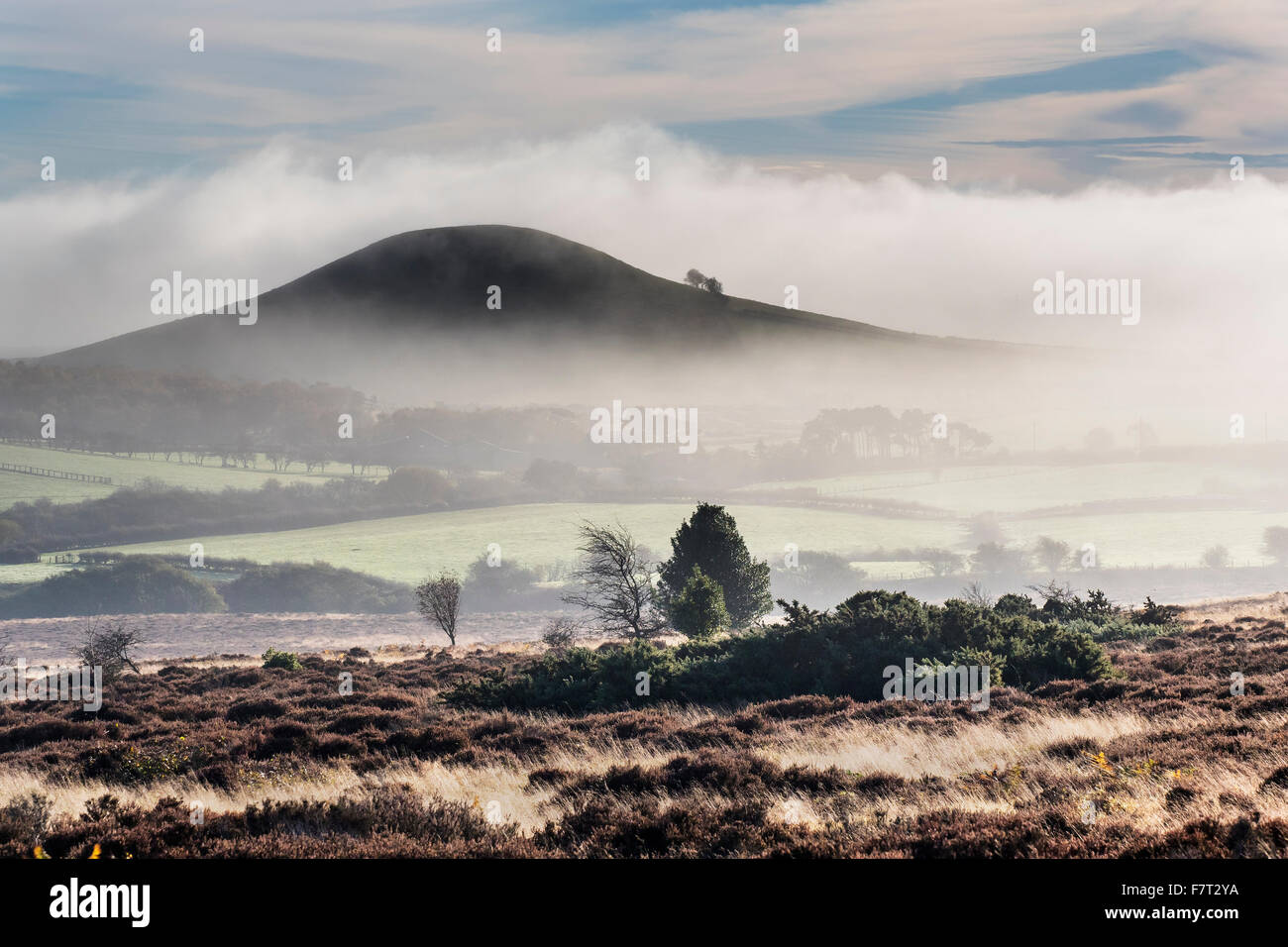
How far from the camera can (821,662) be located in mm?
29297

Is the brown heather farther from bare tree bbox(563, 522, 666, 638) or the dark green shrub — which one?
bare tree bbox(563, 522, 666, 638)

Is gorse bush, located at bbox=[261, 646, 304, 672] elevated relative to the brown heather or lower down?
lower down

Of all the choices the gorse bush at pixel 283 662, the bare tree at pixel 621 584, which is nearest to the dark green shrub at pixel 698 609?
the bare tree at pixel 621 584

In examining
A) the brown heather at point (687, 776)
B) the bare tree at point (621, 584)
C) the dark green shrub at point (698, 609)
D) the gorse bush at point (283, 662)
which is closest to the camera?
the brown heather at point (687, 776)

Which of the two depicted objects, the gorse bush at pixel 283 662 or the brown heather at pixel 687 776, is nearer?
the brown heather at pixel 687 776

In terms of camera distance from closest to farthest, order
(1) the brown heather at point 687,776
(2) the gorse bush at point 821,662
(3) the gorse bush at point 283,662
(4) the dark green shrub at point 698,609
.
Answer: (1) the brown heather at point 687,776
(2) the gorse bush at point 821,662
(3) the gorse bush at point 283,662
(4) the dark green shrub at point 698,609

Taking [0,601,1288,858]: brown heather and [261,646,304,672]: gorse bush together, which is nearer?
[0,601,1288,858]: brown heather

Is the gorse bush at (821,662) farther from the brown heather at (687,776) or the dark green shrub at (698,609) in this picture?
the dark green shrub at (698,609)

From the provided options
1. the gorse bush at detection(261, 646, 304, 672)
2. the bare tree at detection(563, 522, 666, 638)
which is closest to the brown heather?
the gorse bush at detection(261, 646, 304, 672)

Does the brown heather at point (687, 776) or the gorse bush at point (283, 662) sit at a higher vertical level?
the brown heather at point (687, 776)

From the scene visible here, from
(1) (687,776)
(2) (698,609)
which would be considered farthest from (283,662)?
(1) (687,776)

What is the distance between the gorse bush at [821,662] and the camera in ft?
90.7

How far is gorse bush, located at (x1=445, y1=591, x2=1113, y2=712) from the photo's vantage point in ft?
90.7

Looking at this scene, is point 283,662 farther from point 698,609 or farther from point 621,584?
point 698,609
